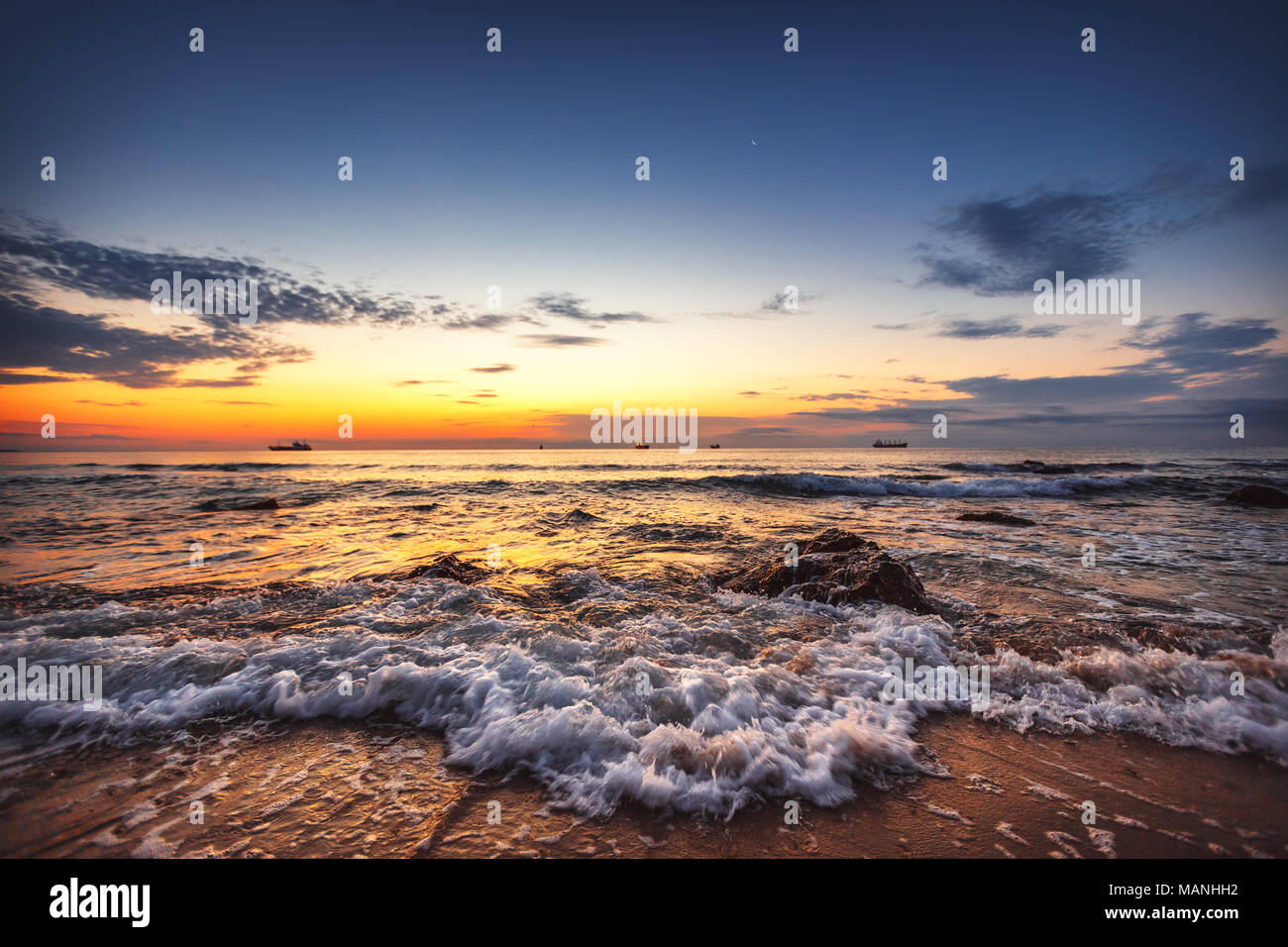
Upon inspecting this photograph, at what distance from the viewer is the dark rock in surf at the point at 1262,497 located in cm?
1848

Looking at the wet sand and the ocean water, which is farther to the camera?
the ocean water

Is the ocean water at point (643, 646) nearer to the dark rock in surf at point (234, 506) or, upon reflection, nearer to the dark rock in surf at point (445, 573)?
the dark rock in surf at point (445, 573)

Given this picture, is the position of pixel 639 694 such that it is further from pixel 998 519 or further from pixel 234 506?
pixel 234 506

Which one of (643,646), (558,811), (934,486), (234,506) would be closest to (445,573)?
(643,646)

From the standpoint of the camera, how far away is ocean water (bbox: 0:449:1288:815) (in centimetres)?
392

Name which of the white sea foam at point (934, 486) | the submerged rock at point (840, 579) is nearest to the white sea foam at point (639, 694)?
the submerged rock at point (840, 579)

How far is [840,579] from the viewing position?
8.03m

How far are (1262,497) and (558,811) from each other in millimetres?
28993

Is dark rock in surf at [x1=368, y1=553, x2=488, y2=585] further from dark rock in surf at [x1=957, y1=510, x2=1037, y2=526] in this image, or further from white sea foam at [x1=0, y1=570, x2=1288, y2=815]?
dark rock in surf at [x1=957, y1=510, x2=1037, y2=526]

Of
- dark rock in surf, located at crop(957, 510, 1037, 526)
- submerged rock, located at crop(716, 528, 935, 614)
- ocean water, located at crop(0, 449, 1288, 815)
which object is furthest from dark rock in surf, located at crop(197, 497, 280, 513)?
dark rock in surf, located at crop(957, 510, 1037, 526)

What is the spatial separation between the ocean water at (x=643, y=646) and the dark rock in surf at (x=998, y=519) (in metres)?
2.14

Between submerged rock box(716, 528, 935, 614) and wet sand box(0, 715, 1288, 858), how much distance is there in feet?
11.6
